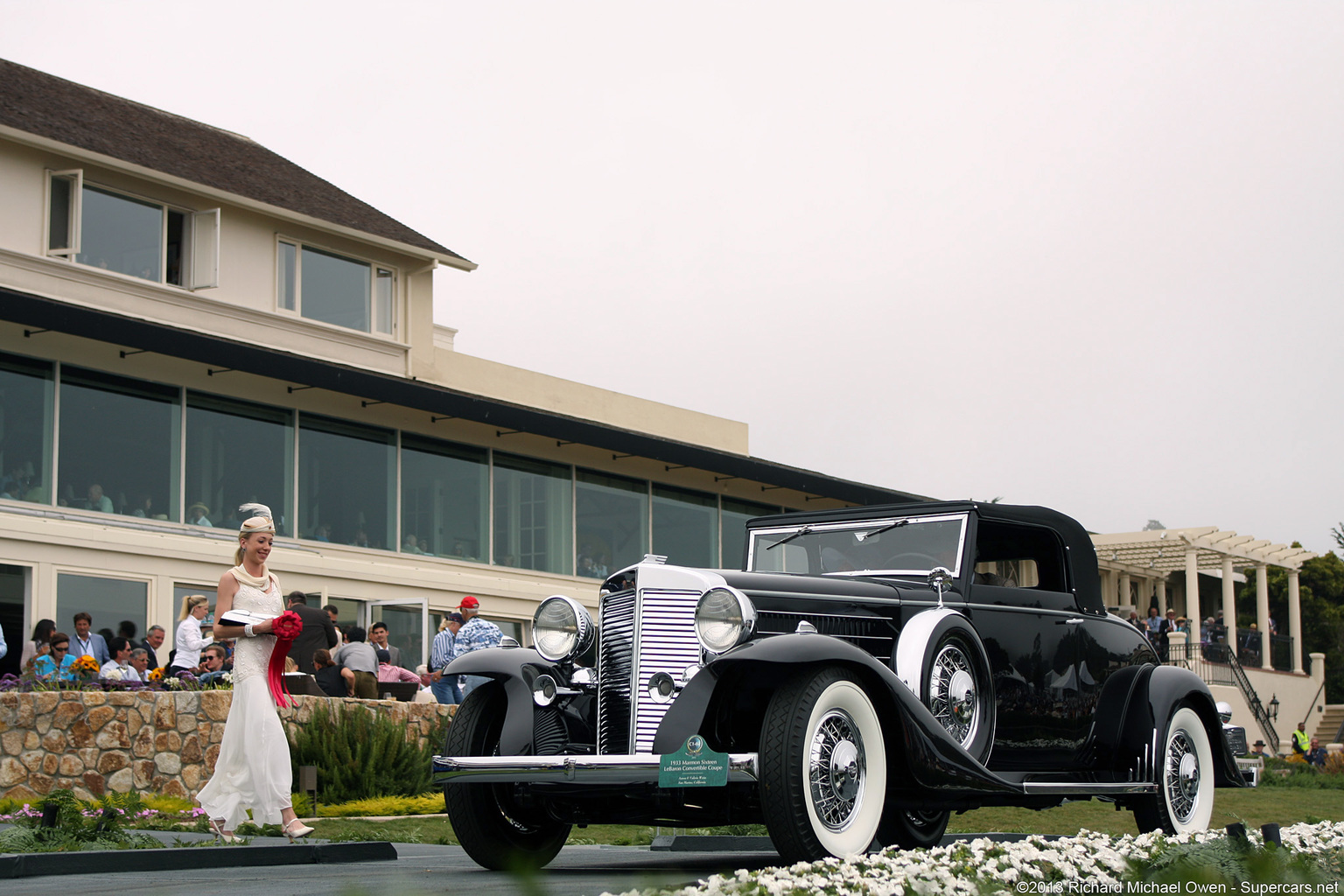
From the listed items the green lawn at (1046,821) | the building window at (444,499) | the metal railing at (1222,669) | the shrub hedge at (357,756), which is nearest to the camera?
the green lawn at (1046,821)

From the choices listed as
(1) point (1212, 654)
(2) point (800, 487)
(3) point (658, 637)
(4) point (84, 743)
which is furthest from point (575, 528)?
(1) point (1212, 654)

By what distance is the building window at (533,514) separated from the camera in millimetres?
23188

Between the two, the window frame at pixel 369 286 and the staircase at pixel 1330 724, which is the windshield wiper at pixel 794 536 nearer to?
the window frame at pixel 369 286

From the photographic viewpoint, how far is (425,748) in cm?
1358

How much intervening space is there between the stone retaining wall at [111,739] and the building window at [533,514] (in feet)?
33.6

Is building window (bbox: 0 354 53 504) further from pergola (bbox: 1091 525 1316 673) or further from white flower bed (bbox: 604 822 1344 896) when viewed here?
pergola (bbox: 1091 525 1316 673)

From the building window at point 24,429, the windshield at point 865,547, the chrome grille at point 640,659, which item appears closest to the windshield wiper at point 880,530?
the windshield at point 865,547

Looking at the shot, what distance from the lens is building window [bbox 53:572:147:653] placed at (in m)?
17.0

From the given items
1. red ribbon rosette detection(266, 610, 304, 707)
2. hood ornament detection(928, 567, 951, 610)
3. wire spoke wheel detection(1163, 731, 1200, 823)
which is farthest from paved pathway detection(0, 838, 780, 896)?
wire spoke wheel detection(1163, 731, 1200, 823)

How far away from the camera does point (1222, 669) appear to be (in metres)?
37.1

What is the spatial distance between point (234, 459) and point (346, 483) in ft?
6.31

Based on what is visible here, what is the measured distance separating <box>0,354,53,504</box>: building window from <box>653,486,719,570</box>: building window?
433 inches

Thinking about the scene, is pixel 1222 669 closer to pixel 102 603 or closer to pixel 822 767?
pixel 102 603

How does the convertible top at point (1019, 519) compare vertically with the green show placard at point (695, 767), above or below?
above
